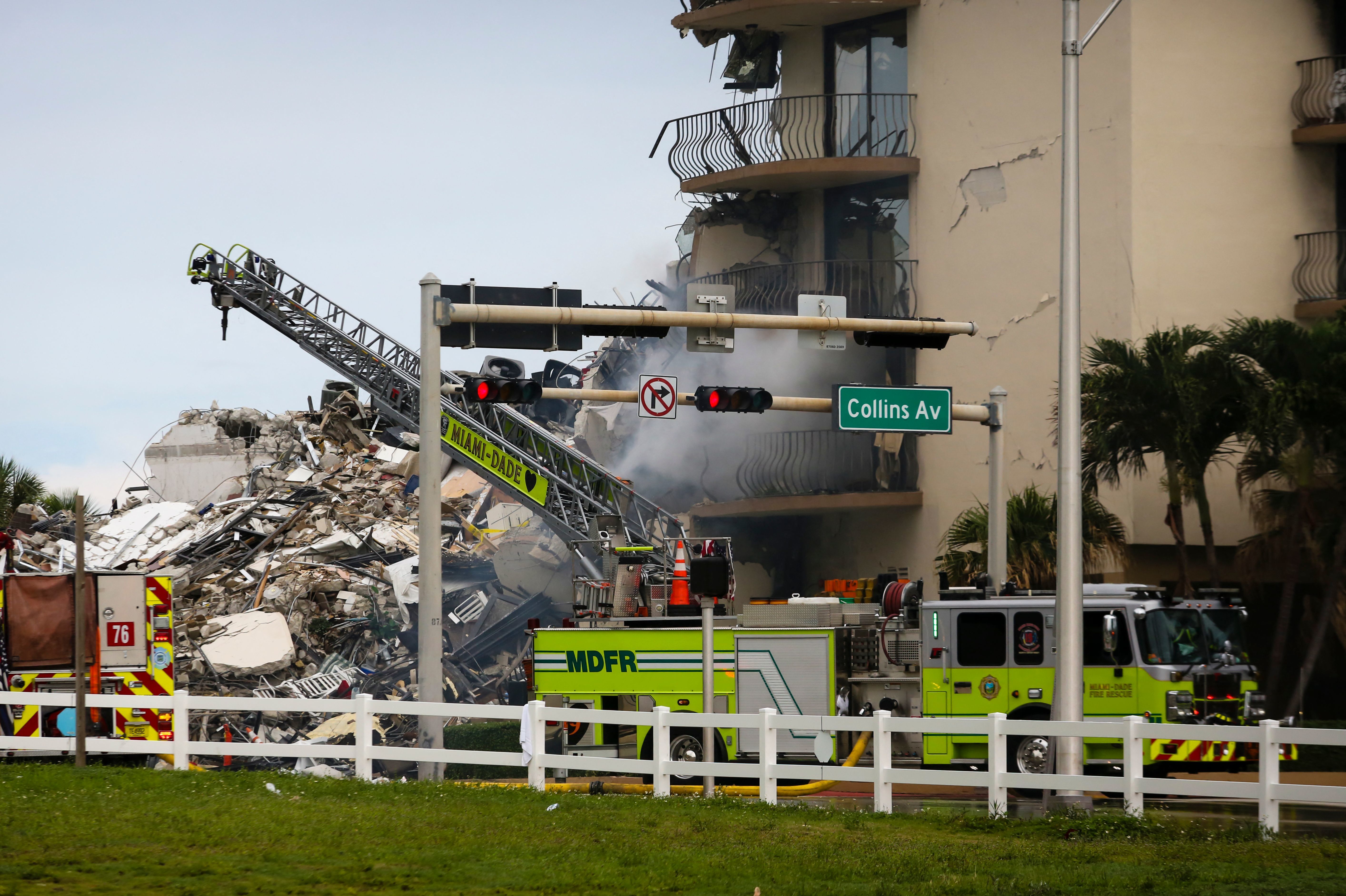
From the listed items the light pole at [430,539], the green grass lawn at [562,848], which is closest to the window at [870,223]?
the light pole at [430,539]

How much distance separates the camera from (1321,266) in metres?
28.5

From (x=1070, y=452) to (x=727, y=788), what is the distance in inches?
230

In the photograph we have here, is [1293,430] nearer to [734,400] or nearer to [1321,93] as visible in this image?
[1321,93]

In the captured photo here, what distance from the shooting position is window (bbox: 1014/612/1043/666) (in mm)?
18500

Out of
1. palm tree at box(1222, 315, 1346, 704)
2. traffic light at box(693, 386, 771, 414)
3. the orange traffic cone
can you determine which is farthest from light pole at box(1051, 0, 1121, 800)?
palm tree at box(1222, 315, 1346, 704)

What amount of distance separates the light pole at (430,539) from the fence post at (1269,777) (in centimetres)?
851

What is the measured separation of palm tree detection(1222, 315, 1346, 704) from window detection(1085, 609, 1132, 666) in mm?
6840

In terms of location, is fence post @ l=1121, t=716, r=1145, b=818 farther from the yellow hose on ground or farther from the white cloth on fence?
the white cloth on fence

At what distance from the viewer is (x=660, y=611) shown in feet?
68.9

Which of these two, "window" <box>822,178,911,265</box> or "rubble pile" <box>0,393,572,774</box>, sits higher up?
"window" <box>822,178,911,265</box>

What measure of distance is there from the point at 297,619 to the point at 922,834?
69.7 ft

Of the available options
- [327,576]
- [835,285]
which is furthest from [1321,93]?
[327,576]

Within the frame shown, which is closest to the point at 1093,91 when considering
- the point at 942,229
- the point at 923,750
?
the point at 942,229

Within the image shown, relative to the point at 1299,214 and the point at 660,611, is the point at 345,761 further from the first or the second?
the point at 1299,214
